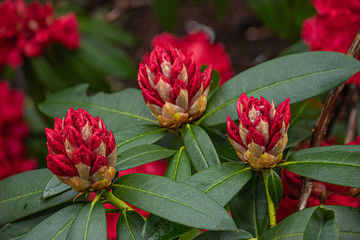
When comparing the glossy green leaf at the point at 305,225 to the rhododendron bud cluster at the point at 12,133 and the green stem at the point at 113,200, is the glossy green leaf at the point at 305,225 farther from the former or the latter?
the rhododendron bud cluster at the point at 12,133

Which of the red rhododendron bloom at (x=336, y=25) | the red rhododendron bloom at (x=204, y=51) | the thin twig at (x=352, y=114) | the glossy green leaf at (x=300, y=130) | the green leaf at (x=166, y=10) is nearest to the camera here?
the glossy green leaf at (x=300, y=130)

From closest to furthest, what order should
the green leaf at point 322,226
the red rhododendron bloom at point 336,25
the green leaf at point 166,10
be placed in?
the green leaf at point 322,226 → the red rhododendron bloom at point 336,25 → the green leaf at point 166,10

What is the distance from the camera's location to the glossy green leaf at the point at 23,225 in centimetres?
60

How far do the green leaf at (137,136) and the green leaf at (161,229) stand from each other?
138mm

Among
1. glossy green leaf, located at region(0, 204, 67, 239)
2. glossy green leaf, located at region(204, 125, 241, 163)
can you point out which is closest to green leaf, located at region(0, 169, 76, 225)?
glossy green leaf, located at region(0, 204, 67, 239)

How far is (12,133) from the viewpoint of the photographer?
1567mm

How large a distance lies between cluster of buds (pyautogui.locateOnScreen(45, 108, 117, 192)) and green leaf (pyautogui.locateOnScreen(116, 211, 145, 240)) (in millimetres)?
58

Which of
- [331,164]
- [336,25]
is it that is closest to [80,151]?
[331,164]

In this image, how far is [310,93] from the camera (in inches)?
23.9

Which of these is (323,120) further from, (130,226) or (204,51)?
(204,51)

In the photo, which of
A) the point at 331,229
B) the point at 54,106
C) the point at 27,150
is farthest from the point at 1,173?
the point at 331,229

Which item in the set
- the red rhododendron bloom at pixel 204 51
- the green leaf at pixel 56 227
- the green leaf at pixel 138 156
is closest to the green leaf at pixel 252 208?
the green leaf at pixel 138 156

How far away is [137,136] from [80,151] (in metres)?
0.14

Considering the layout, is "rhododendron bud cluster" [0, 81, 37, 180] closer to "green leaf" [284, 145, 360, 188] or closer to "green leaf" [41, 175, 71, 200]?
"green leaf" [41, 175, 71, 200]
